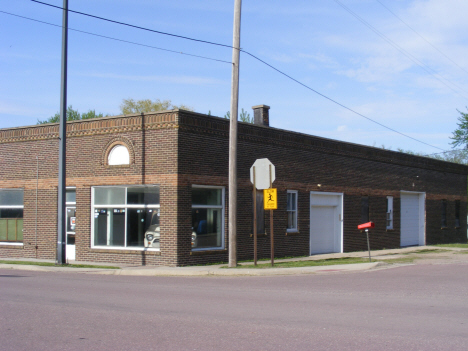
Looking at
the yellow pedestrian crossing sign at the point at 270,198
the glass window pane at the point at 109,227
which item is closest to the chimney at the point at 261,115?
the yellow pedestrian crossing sign at the point at 270,198

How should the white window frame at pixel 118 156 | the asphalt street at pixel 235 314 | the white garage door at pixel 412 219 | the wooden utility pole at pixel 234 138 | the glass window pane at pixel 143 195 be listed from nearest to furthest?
the asphalt street at pixel 235 314 < the wooden utility pole at pixel 234 138 < the glass window pane at pixel 143 195 < the white window frame at pixel 118 156 < the white garage door at pixel 412 219

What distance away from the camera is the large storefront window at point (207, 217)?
1916cm

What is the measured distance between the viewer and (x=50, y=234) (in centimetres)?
2155

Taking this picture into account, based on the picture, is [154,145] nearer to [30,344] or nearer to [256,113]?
[256,113]

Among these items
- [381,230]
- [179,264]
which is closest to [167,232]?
[179,264]

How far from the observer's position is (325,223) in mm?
25297

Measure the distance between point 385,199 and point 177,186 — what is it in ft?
48.5

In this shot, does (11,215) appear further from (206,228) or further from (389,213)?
(389,213)

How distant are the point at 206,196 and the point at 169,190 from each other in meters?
1.69

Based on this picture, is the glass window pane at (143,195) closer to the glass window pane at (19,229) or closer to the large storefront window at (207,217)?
the large storefront window at (207,217)

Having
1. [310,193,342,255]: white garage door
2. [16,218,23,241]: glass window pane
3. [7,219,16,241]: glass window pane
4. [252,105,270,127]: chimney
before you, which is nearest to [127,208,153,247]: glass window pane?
[16,218,23,241]: glass window pane

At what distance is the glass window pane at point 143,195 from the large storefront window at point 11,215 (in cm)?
584

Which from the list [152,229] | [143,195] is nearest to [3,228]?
[143,195]

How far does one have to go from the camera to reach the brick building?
18625 millimetres
